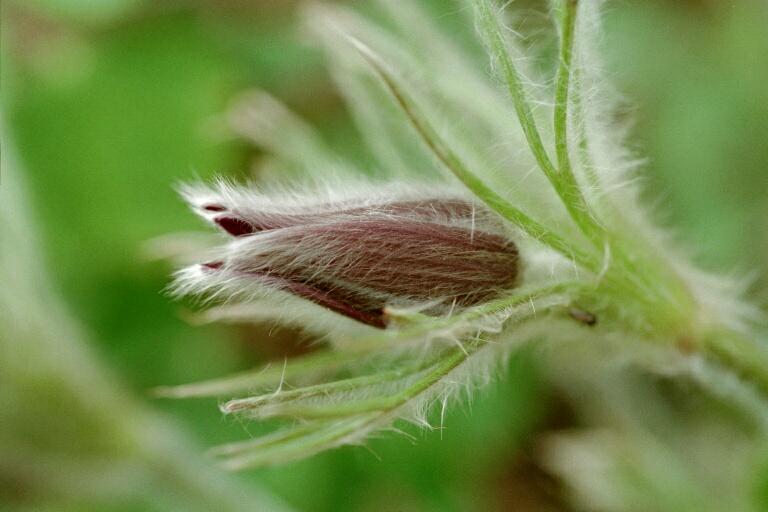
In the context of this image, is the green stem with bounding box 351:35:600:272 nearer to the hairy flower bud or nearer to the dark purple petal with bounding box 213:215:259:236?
the hairy flower bud

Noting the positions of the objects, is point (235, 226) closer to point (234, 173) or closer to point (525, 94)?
point (525, 94)

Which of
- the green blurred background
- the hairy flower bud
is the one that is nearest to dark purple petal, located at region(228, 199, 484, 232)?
the hairy flower bud

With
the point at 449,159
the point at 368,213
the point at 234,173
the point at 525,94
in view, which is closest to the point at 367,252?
the point at 368,213

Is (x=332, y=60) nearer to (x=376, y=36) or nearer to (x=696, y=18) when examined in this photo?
(x=376, y=36)

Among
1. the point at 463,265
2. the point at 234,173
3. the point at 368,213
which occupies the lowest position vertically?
the point at 463,265

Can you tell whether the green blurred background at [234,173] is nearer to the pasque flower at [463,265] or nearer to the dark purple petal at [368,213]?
the pasque flower at [463,265]

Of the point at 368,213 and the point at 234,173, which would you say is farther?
the point at 234,173

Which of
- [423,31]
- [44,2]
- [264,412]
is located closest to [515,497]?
[423,31]
